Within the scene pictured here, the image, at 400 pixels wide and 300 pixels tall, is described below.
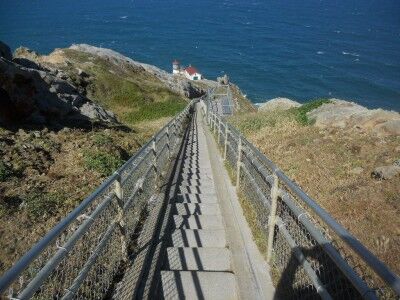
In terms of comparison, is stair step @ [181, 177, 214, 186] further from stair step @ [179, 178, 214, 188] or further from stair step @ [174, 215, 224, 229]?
stair step @ [174, 215, 224, 229]

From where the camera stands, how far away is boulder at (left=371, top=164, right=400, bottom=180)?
10.5 m

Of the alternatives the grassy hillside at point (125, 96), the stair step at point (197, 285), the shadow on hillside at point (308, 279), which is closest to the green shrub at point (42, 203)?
the stair step at point (197, 285)

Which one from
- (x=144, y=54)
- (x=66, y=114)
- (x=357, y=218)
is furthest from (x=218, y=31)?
(x=357, y=218)

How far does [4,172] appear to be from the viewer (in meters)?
10.5

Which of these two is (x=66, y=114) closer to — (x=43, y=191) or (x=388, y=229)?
(x=43, y=191)

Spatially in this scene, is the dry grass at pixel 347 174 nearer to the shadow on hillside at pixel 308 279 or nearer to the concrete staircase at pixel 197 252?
the shadow on hillside at pixel 308 279

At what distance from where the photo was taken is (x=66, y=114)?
19156 millimetres

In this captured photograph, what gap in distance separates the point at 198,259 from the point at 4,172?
263 inches

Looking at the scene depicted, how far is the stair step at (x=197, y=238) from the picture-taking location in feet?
22.3

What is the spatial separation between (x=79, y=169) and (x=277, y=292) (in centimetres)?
806

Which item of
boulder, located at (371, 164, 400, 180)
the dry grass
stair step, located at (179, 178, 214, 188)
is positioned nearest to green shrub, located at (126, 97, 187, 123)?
the dry grass

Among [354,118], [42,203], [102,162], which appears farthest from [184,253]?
[354,118]

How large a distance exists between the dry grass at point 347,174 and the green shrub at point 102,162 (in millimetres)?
5305

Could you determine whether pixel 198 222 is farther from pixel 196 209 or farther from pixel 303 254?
pixel 303 254
